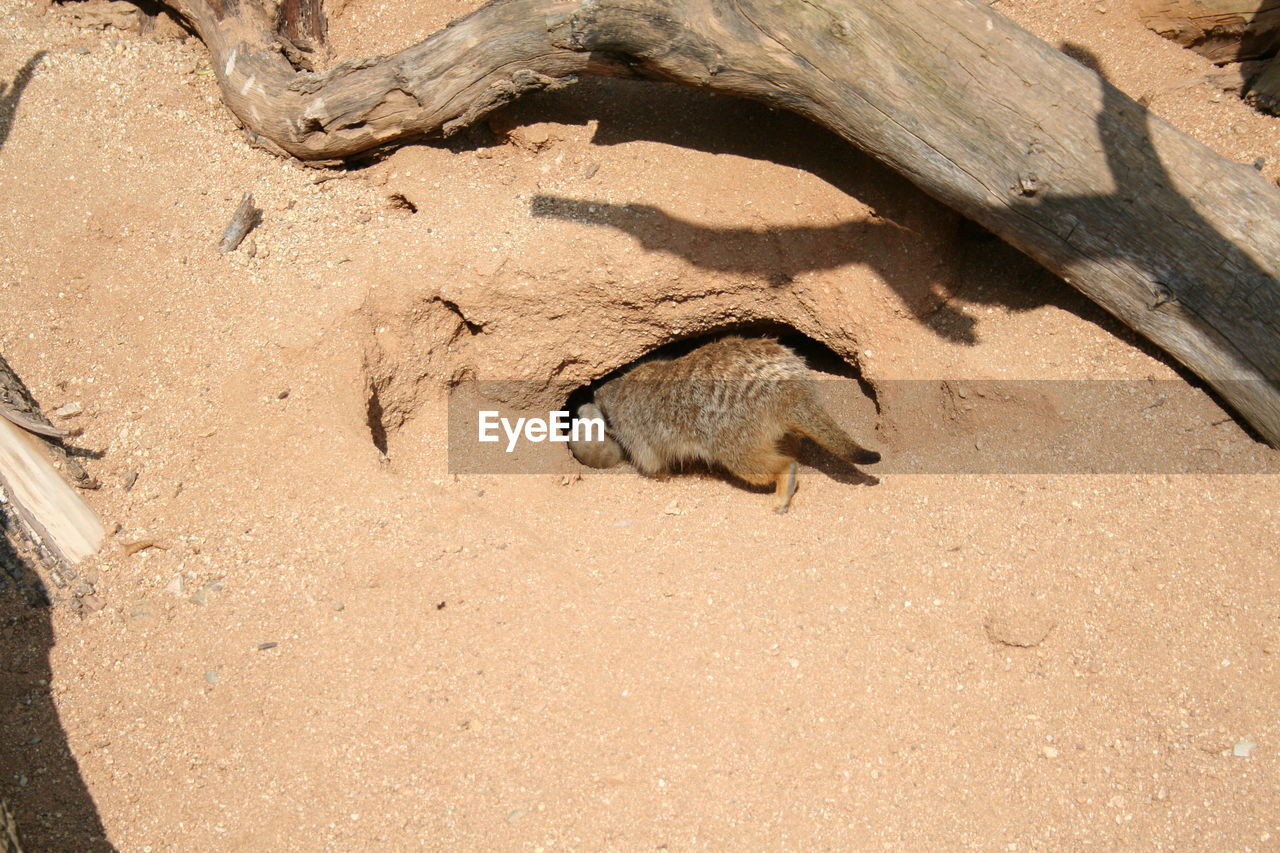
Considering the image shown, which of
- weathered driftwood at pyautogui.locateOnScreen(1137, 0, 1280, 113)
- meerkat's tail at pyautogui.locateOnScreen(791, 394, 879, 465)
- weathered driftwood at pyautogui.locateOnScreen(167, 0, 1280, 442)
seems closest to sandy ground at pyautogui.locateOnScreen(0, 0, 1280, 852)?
weathered driftwood at pyautogui.locateOnScreen(1137, 0, 1280, 113)

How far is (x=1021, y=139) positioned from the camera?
3.62 meters

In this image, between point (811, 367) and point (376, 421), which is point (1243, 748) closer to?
point (811, 367)

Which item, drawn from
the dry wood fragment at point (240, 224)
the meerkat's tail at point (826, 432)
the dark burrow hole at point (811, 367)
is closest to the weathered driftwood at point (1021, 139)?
the meerkat's tail at point (826, 432)

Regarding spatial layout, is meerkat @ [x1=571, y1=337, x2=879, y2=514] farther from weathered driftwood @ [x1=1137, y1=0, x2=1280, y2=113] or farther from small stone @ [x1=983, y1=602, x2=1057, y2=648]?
weathered driftwood @ [x1=1137, y1=0, x2=1280, y2=113]

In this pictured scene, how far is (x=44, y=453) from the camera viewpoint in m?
3.46

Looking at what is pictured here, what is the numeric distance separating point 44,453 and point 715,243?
3107 mm

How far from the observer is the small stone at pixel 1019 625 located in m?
3.28

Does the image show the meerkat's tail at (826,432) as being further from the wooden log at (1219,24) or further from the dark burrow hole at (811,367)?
the wooden log at (1219,24)

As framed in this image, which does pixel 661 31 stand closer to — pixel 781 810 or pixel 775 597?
pixel 775 597

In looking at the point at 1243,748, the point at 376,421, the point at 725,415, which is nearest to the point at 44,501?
the point at 376,421

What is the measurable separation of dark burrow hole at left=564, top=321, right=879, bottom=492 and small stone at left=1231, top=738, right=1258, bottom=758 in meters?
1.80

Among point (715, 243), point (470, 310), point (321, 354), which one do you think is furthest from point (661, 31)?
point (321, 354)

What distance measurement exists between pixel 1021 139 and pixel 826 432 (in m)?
1.51

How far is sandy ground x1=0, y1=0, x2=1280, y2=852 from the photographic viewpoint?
294 centimetres
